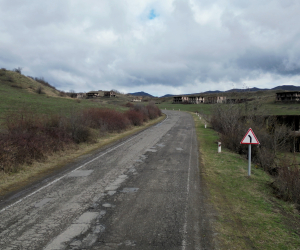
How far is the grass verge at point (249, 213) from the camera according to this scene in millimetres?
4762

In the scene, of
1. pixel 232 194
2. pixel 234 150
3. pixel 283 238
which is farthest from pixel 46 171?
pixel 234 150

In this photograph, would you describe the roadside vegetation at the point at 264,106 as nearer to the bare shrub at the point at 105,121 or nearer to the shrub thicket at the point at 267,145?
the shrub thicket at the point at 267,145

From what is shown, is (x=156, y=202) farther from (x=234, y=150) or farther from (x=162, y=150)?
(x=234, y=150)

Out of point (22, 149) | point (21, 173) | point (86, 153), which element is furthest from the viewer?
point (86, 153)

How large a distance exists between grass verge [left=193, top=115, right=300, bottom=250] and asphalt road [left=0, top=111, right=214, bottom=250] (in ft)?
1.37

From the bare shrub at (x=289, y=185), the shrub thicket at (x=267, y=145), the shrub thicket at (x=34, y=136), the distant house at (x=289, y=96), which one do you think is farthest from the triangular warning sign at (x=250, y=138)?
the distant house at (x=289, y=96)

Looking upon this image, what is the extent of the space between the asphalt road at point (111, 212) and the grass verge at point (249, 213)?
418mm

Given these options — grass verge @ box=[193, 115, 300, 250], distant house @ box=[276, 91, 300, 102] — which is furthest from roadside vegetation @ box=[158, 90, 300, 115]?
grass verge @ box=[193, 115, 300, 250]

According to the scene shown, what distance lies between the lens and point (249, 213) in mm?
6121

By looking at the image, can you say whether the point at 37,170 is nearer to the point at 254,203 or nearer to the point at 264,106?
the point at 254,203

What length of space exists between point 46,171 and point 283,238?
28.3 feet

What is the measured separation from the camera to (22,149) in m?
10.7

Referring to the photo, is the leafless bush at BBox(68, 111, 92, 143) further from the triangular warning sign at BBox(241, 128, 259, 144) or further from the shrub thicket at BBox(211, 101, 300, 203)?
the triangular warning sign at BBox(241, 128, 259, 144)

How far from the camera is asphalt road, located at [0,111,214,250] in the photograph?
461 cm
